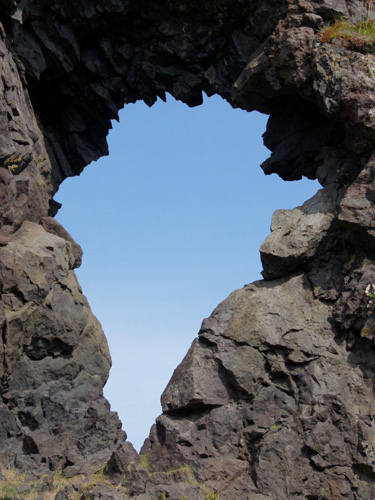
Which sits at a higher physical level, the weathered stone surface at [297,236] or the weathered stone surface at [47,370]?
the weathered stone surface at [297,236]

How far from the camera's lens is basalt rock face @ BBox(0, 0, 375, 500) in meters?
16.3

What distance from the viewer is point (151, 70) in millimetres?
22938

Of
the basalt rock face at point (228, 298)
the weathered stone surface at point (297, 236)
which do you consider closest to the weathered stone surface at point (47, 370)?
the basalt rock face at point (228, 298)

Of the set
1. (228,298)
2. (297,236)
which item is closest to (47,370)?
(228,298)

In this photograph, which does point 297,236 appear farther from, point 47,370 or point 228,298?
point 47,370

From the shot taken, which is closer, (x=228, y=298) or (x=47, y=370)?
(x=47, y=370)

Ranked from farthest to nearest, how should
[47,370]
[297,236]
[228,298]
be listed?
[228,298]
[297,236]
[47,370]

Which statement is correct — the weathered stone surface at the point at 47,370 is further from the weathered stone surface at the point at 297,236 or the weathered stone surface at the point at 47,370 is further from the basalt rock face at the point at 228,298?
the weathered stone surface at the point at 297,236

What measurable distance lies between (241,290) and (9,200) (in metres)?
8.29

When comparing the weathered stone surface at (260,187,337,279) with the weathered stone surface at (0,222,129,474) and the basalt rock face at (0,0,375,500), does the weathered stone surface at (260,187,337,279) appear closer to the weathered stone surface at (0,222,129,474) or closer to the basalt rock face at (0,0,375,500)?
the basalt rock face at (0,0,375,500)

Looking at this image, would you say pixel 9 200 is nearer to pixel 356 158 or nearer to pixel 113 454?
pixel 113 454

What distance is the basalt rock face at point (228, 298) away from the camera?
16.3 metres

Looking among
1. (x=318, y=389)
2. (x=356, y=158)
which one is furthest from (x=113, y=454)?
(x=356, y=158)

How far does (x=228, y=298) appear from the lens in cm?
1936
